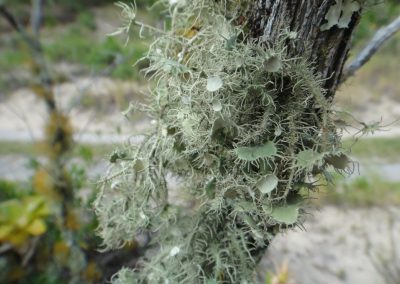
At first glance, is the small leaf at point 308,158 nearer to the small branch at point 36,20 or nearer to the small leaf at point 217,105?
the small leaf at point 217,105

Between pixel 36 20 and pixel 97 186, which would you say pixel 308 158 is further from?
pixel 36 20

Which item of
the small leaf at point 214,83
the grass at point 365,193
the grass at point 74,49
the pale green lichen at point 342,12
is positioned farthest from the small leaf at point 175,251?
the grass at point 74,49

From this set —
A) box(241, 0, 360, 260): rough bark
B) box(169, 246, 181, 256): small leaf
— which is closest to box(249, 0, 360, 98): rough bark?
box(241, 0, 360, 260): rough bark

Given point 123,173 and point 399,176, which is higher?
point 123,173

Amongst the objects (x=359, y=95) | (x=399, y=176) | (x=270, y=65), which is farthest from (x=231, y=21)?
(x=359, y=95)

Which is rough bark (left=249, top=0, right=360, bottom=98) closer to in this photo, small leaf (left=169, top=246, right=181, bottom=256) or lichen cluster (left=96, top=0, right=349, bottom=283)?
lichen cluster (left=96, top=0, right=349, bottom=283)

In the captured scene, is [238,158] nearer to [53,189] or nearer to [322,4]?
[322,4]

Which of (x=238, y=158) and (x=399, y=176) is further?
(x=399, y=176)
